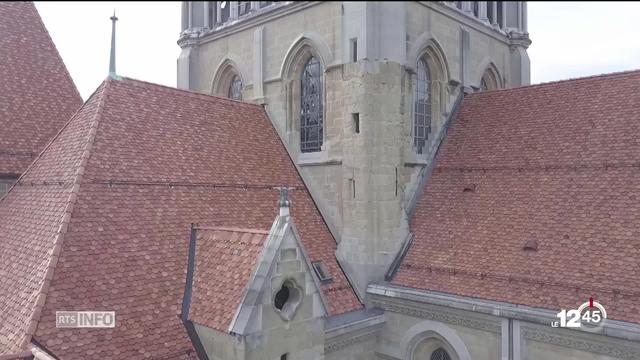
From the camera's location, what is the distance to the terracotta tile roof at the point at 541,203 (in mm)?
9383

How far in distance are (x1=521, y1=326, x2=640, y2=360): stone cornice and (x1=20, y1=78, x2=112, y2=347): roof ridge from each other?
869 centimetres

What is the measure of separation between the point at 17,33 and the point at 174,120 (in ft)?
20.6

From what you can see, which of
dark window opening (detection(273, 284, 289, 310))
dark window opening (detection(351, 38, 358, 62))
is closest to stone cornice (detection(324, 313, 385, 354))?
dark window opening (detection(273, 284, 289, 310))

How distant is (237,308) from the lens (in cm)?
776

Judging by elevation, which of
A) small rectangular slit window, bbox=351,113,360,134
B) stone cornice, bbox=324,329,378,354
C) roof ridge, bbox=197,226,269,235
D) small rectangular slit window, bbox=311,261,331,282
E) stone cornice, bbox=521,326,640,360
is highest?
small rectangular slit window, bbox=351,113,360,134

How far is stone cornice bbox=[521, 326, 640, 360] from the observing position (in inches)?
326

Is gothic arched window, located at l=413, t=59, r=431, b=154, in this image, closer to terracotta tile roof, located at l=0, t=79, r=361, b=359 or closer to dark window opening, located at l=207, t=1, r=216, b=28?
terracotta tile roof, located at l=0, t=79, r=361, b=359

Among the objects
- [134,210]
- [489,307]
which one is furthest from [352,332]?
[134,210]

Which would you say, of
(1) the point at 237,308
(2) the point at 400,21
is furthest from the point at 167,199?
(2) the point at 400,21

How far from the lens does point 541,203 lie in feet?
36.2

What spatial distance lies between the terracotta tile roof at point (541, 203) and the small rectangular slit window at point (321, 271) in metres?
1.77

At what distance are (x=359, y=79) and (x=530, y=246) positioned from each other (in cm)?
557

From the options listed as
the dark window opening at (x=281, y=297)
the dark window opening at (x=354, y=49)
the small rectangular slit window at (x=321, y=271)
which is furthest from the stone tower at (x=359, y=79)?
the dark window opening at (x=281, y=297)

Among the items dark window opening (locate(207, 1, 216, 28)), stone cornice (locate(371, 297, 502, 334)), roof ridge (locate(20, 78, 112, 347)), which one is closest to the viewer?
roof ridge (locate(20, 78, 112, 347))
